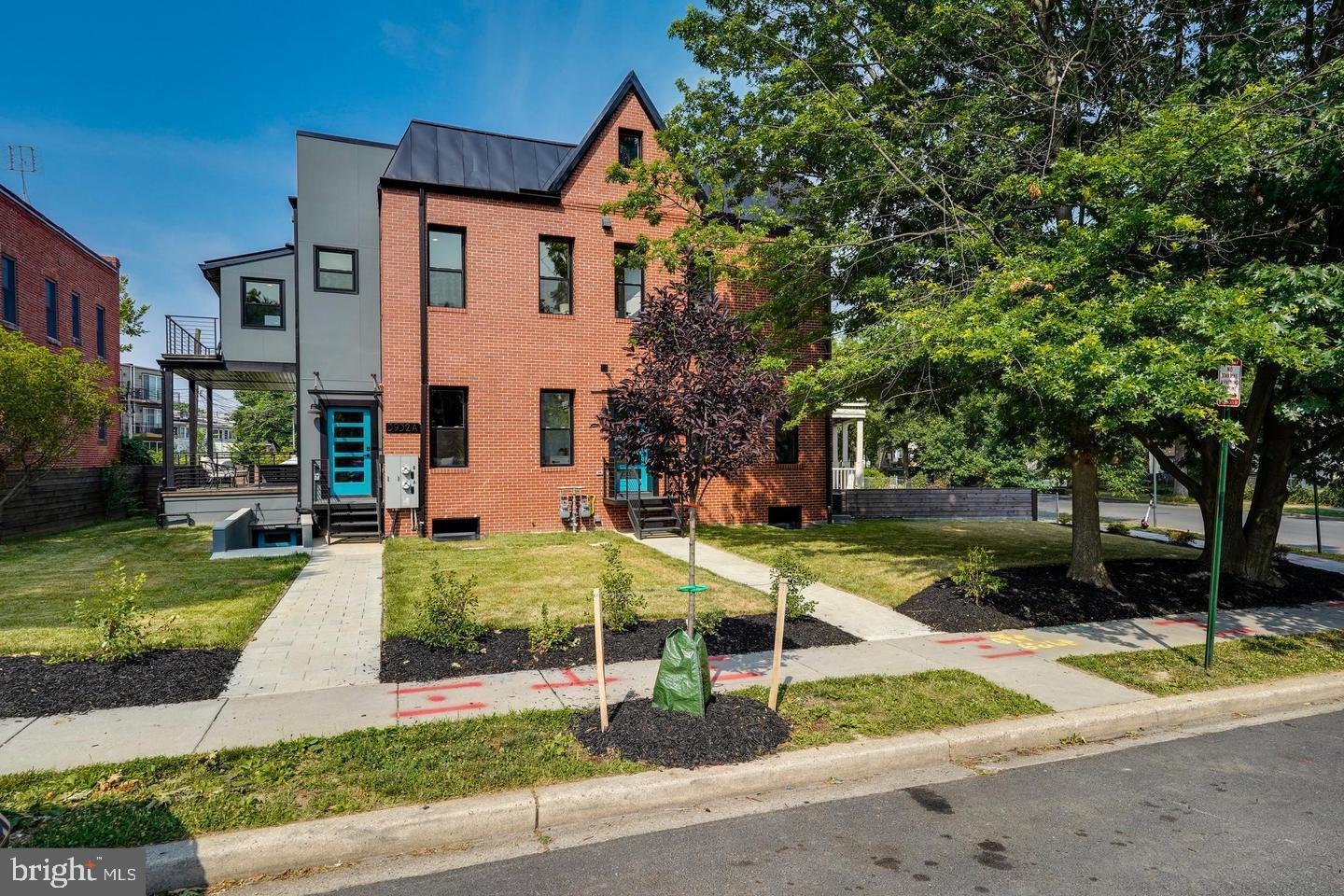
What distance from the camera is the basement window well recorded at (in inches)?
599

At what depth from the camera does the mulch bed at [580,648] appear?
21.8ft

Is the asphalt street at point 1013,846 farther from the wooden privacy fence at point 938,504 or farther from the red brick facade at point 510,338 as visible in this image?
the wooden privacy fence at point 938,504

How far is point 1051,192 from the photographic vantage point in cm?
863

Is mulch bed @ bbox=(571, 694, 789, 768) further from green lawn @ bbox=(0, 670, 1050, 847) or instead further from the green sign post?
the green sign post

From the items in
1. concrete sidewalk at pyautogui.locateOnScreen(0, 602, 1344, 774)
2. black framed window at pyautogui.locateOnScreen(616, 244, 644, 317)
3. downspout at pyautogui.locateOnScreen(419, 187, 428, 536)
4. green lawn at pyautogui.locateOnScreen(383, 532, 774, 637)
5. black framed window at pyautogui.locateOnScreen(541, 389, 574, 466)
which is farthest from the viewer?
black framed window at pyautogui.locateOnScreen(616, 244, 644, 317)

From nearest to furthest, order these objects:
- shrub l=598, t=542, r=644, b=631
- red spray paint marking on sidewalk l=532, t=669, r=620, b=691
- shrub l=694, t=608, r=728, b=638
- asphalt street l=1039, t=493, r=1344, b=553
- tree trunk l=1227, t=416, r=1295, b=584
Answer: red spray paint marking on sidewalk l=532, t=669, r=620, b=691 < shrub l=694, t=608, r=728, b=638 < shrub l=598, t=542, r=644, b=631 < tree trunk l=1227, t=416, r=1295, b=584 < asphalt street l=1039, t=493, r=1344, b=553

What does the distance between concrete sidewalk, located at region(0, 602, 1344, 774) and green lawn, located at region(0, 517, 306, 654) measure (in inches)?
78.8

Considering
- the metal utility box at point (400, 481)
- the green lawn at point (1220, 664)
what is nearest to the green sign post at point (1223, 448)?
the green lawn at point (1220, 664)

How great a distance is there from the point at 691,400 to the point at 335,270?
47.2 ft

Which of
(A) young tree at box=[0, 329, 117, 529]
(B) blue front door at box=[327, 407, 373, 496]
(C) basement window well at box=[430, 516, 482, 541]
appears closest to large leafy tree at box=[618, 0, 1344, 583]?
(C) basement window well at box=[430, 516, 482, 541]

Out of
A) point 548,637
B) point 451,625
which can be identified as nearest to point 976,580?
point 548,637

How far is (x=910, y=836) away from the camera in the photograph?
4047 mm

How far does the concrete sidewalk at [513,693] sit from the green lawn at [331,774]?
0.30 metres

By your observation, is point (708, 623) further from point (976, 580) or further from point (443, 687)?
point (976, 580)
